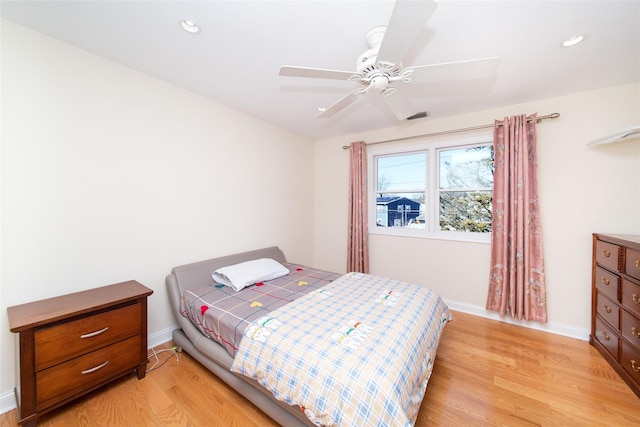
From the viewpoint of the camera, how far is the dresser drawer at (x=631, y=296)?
1.72 meters

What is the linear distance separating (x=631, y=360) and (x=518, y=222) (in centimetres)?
125

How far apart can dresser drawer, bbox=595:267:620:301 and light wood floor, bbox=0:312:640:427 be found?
22.8 inches

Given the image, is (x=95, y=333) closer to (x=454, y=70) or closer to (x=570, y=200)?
(x=454, y=70)

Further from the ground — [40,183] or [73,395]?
[40,183]

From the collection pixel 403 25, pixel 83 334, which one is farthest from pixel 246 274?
pixel 403 25

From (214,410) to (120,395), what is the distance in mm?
706

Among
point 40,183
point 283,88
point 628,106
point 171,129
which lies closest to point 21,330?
point 40,183

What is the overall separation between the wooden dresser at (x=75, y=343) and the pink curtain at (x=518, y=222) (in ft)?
11.2

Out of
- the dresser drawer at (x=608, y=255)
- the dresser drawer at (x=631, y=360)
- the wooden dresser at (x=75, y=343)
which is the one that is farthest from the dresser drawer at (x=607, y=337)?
the wooden dresser at (x=75, y=343)

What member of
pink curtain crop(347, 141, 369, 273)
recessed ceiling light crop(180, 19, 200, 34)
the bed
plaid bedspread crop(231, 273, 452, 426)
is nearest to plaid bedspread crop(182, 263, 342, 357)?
the bed

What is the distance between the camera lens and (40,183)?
64.4 inches

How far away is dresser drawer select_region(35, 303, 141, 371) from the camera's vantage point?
4.54ft

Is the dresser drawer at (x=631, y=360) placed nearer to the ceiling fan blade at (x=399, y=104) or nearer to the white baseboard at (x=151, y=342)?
the ceiling fan blade at (x=399, y=104)

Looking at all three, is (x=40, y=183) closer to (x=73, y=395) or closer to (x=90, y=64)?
(x=90, y=64)
